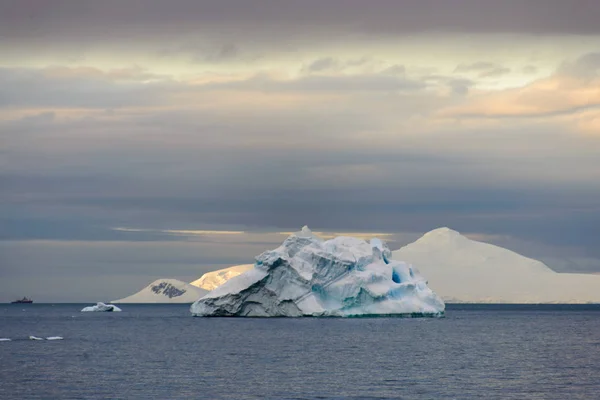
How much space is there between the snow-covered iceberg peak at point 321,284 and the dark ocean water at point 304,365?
16.6 feet

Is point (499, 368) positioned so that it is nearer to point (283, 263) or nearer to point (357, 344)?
point (357, 344)

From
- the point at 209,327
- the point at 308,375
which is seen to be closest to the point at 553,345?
the point at 308,375

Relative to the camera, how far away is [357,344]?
76062 millimetres

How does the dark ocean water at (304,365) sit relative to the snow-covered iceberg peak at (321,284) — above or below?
below

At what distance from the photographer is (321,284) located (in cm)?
9862

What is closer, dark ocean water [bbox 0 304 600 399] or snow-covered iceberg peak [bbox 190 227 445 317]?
dark ocean water [bbox 0 304 600 399]

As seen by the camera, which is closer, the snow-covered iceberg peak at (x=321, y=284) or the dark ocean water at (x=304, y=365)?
the dark ocean water at (x=304, y=365)

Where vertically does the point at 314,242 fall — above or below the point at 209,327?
above

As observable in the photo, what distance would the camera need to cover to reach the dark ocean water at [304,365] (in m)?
46.8

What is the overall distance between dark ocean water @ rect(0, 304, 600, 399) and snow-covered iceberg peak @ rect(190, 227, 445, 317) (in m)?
5.05

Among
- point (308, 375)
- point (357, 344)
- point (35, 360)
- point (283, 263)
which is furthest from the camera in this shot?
point (283, 263)

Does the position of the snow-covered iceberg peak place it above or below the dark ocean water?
above

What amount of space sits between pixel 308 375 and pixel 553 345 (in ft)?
102

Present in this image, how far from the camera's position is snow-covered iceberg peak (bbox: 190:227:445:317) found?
316 feet
